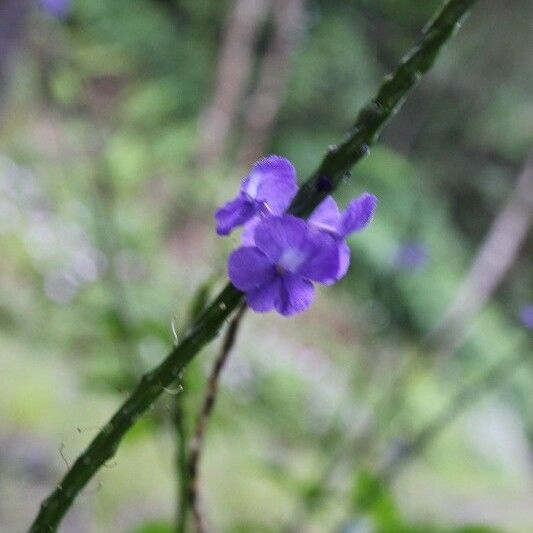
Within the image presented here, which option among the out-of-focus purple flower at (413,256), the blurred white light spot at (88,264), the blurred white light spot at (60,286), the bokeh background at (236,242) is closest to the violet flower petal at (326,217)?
the bokeh background at (236,242)

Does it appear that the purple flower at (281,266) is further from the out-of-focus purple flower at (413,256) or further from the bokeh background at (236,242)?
the out-of-focus purple flower at (413,256)

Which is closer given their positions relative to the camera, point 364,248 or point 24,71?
point 364,248

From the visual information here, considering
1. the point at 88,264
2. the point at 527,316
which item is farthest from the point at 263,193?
the point at 88,264

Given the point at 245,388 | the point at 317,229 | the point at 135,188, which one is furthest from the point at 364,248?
the point at 317,229

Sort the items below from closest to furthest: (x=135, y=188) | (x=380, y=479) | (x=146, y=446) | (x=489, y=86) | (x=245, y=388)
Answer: (x=380, y=479), (x=146, y=446), (x=489, y=86), (x=245, y=388), (x=135, y=188)

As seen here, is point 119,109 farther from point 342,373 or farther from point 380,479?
point 380,479

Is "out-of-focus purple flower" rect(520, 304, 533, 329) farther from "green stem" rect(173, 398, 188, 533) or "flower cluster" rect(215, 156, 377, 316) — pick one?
"flower cluster" rect(215, 156, 377, 316)
